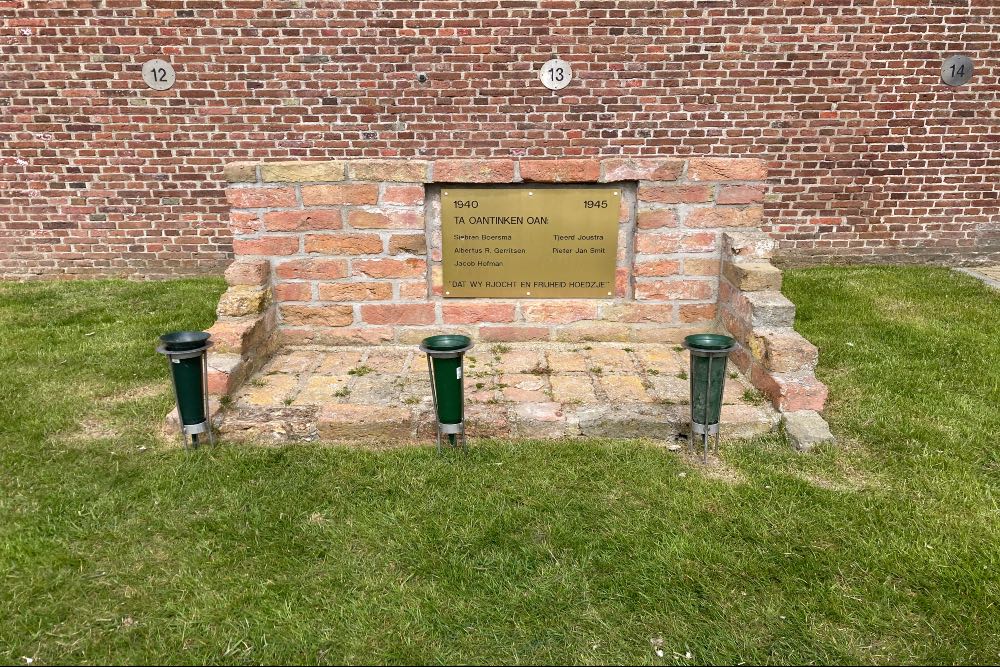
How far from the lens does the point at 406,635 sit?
2424mm

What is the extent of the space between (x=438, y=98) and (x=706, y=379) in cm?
543

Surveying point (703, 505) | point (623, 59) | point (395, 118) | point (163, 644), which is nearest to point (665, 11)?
point (623, 59)

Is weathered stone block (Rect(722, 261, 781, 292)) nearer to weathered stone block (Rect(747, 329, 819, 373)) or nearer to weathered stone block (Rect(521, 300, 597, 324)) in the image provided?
weathered stone block (Rect(747, 329, 819, 373))

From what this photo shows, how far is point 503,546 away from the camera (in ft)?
9.53

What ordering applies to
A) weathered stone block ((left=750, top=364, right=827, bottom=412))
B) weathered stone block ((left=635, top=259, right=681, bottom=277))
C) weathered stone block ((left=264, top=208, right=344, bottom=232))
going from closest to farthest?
weathered stone block ((left=750, top=364, right=827, bottom=412)) < weathered stone block ((left=264, top=208, right=344, bottom=232)) < weathered stone block ((left=635, top=259, right=681, bottom=277))

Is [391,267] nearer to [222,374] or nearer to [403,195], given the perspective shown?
[403,195]

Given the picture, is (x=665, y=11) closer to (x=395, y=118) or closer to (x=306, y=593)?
(x=395, y=118)

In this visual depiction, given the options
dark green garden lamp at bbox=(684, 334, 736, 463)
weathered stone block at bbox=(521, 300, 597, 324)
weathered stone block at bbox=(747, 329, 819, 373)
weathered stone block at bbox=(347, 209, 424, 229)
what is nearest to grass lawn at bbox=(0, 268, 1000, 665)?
dark green garden lamp at bbox=(684, 334, 736, 463)

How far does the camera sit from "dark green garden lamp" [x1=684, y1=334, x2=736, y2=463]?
3467mm

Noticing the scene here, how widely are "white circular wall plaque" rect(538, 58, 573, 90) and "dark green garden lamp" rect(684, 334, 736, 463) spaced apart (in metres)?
4.95

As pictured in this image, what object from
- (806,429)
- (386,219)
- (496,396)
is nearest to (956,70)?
(806,429)

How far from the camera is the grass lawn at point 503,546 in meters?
2.40

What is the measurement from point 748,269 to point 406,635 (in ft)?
11.1

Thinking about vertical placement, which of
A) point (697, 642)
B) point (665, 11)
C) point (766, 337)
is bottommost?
point (697, 642)
